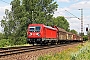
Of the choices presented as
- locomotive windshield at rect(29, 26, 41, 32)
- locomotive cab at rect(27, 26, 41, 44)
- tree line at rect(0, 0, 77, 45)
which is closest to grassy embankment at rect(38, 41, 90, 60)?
locomotive cab at rect(27, 26, 41, 44)

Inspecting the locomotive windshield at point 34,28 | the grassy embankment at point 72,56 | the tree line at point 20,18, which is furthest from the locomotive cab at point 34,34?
the tree line at point 20,18

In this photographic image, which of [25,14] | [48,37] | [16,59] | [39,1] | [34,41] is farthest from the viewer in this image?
[39,1]

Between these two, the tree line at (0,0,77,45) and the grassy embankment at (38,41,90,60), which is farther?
the tree line at (0,0,77,45)

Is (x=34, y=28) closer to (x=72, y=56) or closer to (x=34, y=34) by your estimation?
(x=34, y=34)

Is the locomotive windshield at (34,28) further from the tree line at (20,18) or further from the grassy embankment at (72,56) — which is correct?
the tree line at (20,18)

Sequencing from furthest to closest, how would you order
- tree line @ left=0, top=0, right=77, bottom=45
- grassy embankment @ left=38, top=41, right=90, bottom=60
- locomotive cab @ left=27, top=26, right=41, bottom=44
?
1. tree line @ left=0, top=0, right=77, bottom=45
2. locomotive cab @ left=27, top=26, right=41, bottom=44
3. grassy embankment @ left=38, top=41, right=90, bottom=60

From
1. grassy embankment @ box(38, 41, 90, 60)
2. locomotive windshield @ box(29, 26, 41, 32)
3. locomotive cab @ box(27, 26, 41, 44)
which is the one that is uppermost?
locomotive windshield @ box(29, 26, 41, 32)

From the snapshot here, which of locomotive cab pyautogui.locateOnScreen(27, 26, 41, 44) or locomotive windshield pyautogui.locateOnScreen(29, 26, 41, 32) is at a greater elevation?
locomotive windshield pyautogui.locateOnScreen(29, 26, 41, 32)

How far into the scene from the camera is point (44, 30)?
36188mm

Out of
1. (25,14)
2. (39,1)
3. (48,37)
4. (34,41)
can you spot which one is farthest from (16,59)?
(39,1)

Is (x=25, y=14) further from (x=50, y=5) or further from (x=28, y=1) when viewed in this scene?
(x=50, y=5)

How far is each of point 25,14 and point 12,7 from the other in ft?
21.2

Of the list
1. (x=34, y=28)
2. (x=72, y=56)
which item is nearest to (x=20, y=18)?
(x=34, y=28)

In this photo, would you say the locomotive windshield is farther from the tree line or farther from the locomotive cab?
the tree line
